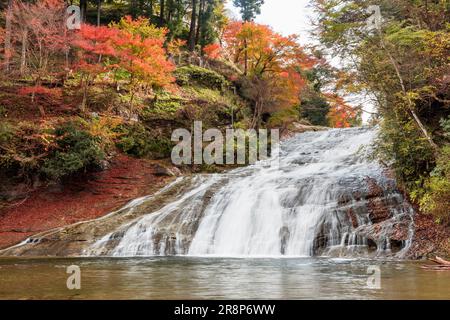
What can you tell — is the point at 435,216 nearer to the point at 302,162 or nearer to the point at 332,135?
the point at 302,162

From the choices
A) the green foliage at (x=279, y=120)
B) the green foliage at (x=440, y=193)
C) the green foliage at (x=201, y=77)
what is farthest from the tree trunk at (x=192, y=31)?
the green foliage at (x=440, y=193)

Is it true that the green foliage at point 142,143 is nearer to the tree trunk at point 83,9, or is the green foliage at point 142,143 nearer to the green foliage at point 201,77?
the green foliage at point 201,77

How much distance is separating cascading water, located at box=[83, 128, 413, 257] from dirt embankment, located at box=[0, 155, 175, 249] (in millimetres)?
2751

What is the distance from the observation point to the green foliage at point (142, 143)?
71.8 feet

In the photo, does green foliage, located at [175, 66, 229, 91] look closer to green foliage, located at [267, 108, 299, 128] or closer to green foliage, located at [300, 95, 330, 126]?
green foliage, located at [267, 108, 299, 128]

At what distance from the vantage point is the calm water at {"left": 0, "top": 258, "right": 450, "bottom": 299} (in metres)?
5.82

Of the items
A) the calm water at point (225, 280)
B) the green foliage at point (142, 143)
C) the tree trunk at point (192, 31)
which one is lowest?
the calm water at point (225, 280)

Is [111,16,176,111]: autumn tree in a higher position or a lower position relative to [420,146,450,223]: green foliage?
higher

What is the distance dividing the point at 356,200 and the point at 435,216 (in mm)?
2483

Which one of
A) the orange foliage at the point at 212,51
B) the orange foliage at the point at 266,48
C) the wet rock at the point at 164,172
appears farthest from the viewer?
the orange foliage at the point at 212,51

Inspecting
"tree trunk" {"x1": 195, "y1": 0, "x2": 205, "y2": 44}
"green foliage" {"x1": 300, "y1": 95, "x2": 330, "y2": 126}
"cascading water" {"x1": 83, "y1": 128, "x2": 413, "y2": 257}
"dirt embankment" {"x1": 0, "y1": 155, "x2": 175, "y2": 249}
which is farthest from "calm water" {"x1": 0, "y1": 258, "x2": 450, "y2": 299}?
"green foliage" {"x1": 300, "y1": 95, "x2": 330, "y2": 126}

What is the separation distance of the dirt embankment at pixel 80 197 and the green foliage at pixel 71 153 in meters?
0.78

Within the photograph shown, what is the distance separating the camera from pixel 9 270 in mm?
8695

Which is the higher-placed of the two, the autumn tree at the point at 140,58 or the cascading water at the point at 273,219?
the autumn tree at the point at 140,58
